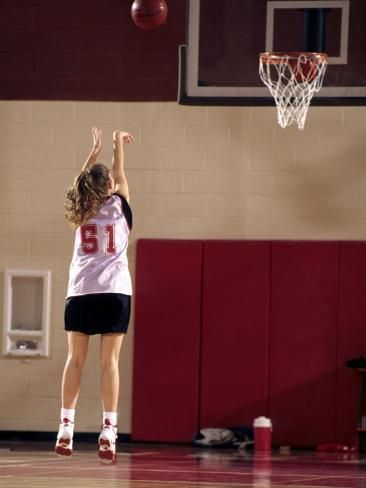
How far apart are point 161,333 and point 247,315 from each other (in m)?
0.99

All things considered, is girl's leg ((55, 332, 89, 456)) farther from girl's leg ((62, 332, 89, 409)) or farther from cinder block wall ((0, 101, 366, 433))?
cinder block wall ((0, 101, 366, 433))

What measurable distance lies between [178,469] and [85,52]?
600 cm

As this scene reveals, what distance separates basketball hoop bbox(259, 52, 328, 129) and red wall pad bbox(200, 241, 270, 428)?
199cm

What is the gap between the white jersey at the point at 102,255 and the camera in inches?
304

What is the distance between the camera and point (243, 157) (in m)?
13.2

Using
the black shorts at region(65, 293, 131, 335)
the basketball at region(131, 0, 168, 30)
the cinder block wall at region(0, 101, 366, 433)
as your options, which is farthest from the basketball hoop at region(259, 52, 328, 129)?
the black shorts at region(65, 293, 131, 335)

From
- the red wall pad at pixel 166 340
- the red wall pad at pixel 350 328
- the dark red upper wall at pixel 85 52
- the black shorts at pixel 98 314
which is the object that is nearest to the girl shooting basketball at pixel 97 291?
the black shorts at pixel 98 314

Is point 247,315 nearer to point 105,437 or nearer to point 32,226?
point 32,226

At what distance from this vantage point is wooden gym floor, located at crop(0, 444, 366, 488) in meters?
7.33

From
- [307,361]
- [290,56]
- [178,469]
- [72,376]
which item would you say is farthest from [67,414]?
[307,361]

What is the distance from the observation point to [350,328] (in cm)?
1293

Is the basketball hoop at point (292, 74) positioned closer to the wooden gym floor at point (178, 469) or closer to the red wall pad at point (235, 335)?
the red wall pad at point (235, 335)

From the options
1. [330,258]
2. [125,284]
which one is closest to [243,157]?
[330,258]

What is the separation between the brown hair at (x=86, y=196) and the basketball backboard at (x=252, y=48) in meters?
3.94
